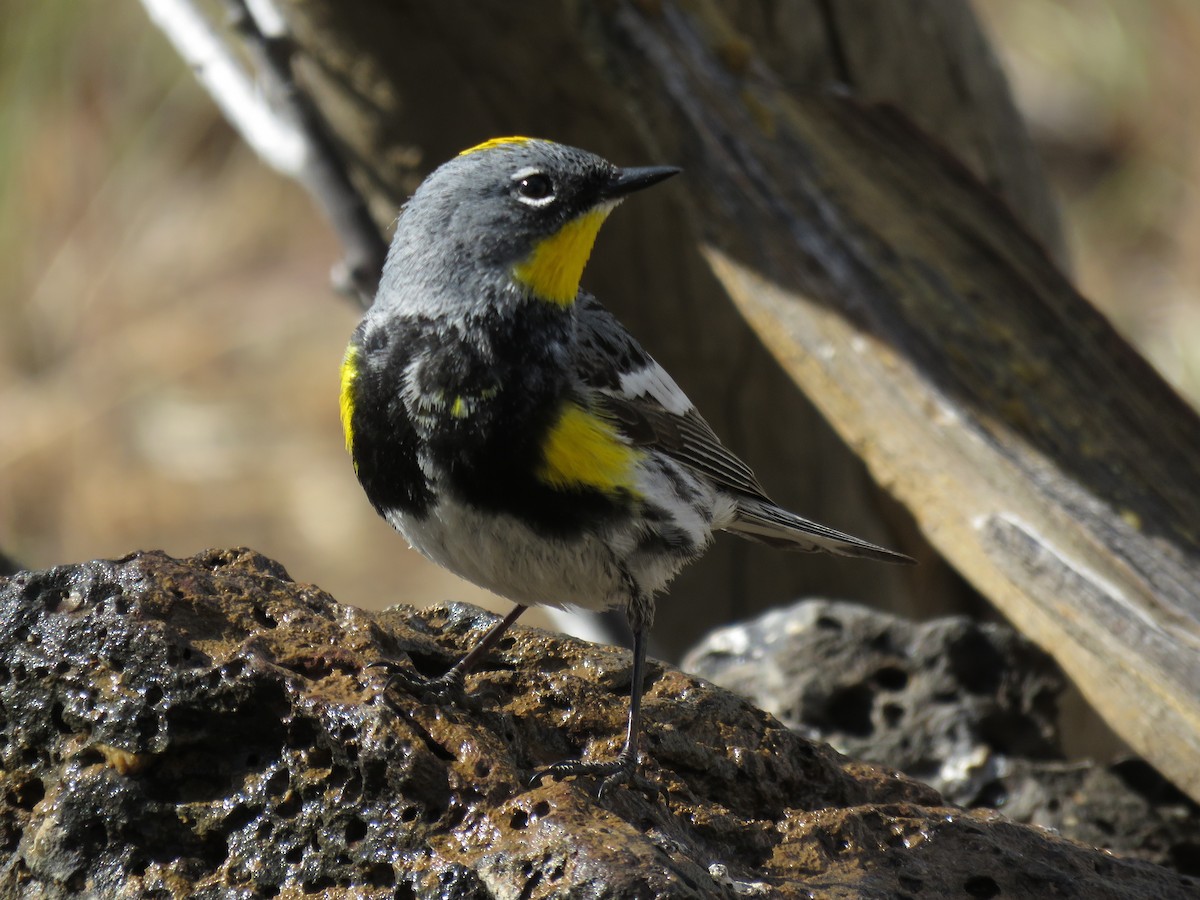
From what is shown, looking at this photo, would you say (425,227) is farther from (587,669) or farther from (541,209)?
(587,669)

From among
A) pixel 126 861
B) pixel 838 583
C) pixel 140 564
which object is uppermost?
pixel 140 564

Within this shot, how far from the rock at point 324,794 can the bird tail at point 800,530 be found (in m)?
1.14

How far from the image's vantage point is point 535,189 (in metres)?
3.96

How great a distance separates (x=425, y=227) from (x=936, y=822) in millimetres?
2072

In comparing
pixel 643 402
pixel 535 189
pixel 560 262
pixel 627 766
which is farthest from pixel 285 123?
pixel 627 766

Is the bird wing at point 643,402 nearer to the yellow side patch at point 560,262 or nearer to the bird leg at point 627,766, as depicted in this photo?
the yellow side patch at point 560,262

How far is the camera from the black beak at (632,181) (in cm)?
402

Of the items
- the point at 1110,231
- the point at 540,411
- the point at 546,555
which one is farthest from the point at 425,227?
the point at 1110,231

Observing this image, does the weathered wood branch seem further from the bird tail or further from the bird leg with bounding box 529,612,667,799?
the bird leg with bounding box 529,612,667,799

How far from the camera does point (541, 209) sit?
3.94m

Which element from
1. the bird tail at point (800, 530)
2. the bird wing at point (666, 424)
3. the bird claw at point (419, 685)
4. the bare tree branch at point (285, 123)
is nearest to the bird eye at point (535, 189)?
the bird wing at point (666, 424)

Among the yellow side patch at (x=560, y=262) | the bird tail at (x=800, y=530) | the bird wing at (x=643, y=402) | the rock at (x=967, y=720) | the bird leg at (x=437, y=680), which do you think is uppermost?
the yellow side patch at (x=560, y=262)

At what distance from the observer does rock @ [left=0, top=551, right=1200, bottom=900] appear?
2742mm

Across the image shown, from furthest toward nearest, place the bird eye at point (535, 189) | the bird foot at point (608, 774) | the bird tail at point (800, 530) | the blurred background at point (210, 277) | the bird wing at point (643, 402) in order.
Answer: the blurred background at point (210, 277), the bird tail at point (800, 530), the bird eye at point (535, 189), the bird wing at point (643, 402), the bird foot at point (608, 774)
